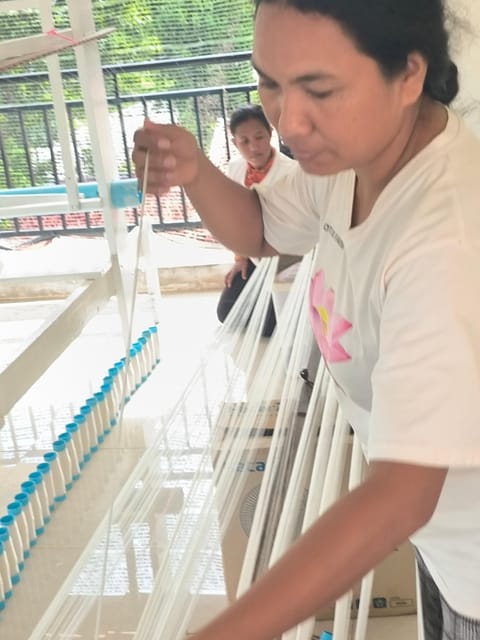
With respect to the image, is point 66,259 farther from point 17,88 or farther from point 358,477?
point 358,477

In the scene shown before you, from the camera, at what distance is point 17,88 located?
2641 millimetres

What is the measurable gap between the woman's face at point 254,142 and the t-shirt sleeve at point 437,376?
7.36 feet

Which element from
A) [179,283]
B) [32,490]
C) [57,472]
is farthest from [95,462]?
[179,283]

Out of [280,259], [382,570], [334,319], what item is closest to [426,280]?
[334,319]

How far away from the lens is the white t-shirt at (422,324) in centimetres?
54

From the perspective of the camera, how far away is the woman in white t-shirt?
537 mm

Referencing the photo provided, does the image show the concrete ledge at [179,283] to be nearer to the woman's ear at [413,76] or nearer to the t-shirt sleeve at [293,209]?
the t-shirt sleeve at [293,209]

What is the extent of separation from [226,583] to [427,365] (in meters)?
1.01

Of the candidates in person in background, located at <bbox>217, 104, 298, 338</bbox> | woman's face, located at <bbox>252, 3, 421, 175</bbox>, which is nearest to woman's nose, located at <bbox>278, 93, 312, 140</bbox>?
woman's face, located at <bbox>252, 3, 421, 175</bbox>

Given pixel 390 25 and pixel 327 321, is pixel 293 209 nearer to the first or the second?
pixel 327 321

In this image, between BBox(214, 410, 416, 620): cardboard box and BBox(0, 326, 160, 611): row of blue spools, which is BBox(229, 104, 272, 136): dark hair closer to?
BBox(0, 326, 160, 611): row of blue spools

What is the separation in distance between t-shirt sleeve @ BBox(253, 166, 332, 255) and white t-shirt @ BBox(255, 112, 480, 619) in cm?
9

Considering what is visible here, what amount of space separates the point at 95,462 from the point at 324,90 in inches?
60.3

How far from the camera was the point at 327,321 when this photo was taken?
0.75 metres
